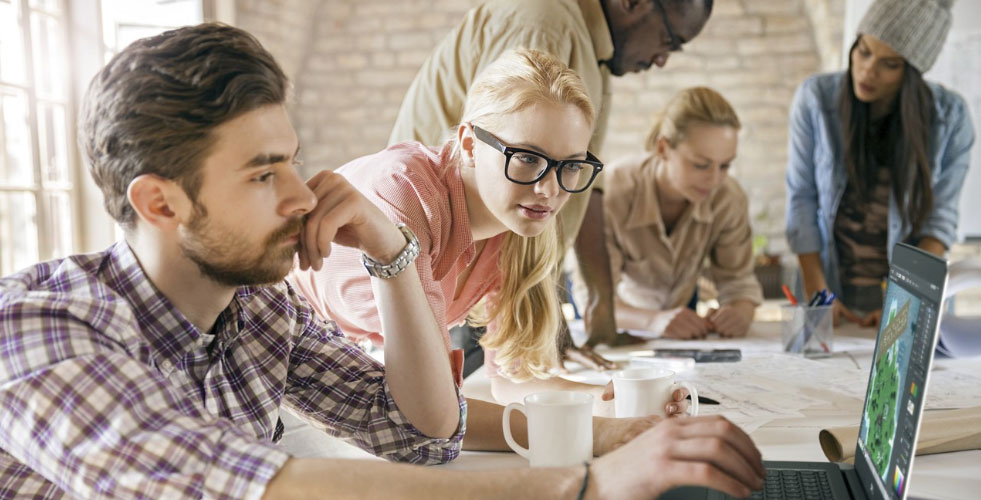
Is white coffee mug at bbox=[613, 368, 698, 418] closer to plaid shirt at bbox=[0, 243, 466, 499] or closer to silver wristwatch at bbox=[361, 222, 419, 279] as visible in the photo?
silver wristwatch at bbox=[361, 222, 419, 279]

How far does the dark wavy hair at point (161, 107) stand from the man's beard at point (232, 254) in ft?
0.14

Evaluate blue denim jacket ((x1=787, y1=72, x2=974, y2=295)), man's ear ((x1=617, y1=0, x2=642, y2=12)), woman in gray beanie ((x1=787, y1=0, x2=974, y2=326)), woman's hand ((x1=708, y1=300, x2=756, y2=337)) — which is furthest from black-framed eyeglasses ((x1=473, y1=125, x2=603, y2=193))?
blue denim jacket ((x1=787, y1=72, x2=974, y2=295))

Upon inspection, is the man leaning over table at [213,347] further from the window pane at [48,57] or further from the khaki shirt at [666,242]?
the window pane at [48,57]

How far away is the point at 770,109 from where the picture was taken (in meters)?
5.16

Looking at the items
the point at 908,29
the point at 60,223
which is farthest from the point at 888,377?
the point at 60,223

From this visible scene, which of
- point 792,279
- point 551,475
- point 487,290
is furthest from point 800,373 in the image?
point 792,279

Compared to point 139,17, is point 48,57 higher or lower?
lower

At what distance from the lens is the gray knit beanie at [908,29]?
7.74ft

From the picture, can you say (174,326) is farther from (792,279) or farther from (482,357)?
(792,279)

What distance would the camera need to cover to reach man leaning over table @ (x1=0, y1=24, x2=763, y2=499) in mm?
683

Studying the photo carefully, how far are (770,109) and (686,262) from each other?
116 inches

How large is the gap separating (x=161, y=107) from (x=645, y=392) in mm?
737

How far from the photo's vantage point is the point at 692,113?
2.40m

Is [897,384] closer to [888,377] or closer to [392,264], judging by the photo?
[888,377]
